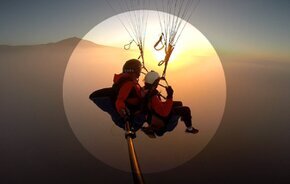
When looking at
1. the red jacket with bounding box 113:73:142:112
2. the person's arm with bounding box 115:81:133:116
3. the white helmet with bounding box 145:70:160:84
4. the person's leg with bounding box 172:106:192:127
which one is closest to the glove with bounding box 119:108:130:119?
the red jacket with bounding box 113:73:142:112

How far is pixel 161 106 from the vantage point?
6977 millimetres

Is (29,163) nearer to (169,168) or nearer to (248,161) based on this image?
(169,168)

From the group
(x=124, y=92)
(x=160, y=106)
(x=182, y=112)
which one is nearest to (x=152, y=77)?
(x=160, y=106)

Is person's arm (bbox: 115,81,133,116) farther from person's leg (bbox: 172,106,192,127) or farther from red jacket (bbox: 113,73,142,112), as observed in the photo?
person's leg (bbox: 172,106,192,127)

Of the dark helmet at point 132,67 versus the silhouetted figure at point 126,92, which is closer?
the silhouetted figure at point 126,92

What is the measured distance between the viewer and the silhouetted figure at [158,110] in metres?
6.91

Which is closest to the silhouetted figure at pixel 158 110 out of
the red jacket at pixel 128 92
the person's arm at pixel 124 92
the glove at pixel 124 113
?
the red jacket at pixel 128 92

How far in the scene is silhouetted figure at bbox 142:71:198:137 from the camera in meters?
6.91

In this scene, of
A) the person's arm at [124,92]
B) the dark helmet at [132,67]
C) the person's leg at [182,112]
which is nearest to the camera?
the person's arm at [124,92]

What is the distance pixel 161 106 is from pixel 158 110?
0.12 metres

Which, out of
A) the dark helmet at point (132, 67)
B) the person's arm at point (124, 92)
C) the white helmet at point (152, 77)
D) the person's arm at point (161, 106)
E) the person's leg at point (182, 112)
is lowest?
the person's leg at point (182, 112)

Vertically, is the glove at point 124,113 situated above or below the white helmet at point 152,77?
below

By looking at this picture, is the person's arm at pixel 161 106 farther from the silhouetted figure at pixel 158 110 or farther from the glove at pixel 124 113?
the glove at pixel 124 113

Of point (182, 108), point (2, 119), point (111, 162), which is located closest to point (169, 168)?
point (111, 162)
